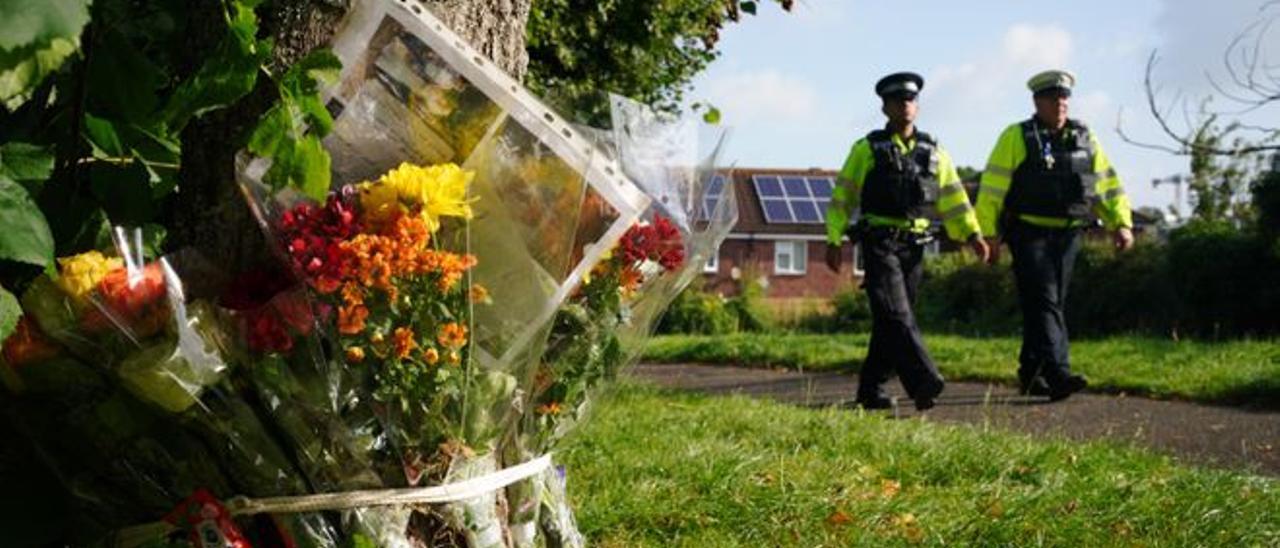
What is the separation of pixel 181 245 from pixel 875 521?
80.9 inches

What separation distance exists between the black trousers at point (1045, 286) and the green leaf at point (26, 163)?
24.5 feet

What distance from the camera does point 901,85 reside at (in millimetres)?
8195

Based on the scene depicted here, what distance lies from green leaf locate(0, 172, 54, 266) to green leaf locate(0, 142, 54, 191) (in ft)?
0.56

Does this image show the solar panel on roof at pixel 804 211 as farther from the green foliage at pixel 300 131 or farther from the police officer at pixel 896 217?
the green foliage at pixel 300 131

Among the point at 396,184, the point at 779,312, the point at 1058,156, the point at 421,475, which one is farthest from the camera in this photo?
the point at 779,312

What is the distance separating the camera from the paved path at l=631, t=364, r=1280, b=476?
6.87 m

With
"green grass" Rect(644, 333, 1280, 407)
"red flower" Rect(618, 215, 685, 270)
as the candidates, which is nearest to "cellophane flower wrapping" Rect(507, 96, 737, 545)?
"red flower" Rect(618, 215, 685, 270)

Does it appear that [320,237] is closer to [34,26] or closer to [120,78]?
[120,78]

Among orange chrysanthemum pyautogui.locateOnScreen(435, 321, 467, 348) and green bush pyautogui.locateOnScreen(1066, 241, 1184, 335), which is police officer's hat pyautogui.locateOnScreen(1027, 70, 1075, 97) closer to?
orange chrysanthemum pyautogui.locateOnScreen(435, 321, 467, 348)

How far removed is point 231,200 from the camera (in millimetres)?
2461

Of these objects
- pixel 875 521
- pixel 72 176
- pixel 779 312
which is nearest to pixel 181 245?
pixel 72 176

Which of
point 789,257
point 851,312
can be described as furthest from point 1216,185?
point 789,257

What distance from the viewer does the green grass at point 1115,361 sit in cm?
950

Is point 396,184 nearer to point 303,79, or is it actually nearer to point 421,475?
point 303,79
